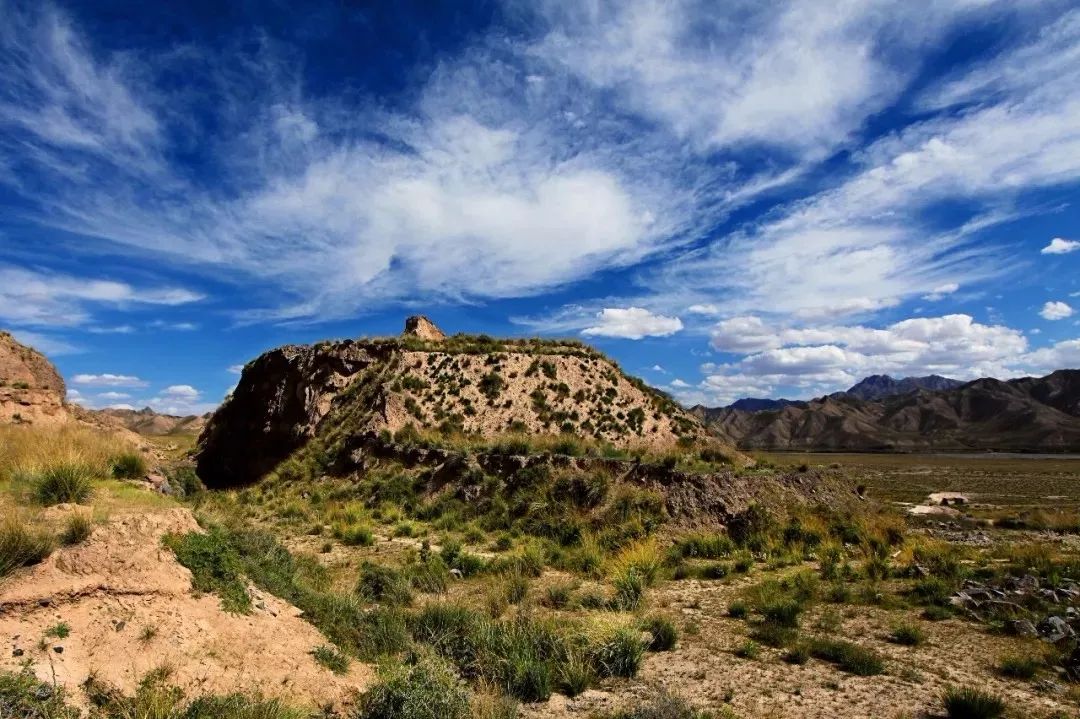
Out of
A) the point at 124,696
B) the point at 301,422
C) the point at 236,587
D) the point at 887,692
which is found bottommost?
the point at 887,692

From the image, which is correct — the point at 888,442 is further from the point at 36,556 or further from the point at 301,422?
the point at 36,556

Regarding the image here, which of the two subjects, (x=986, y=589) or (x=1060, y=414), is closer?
(x=986, y=589)

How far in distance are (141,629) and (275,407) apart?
95.6 feet

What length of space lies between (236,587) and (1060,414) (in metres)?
204

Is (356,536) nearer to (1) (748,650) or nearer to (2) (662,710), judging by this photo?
(1) (748,650)

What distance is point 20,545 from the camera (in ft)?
20.9

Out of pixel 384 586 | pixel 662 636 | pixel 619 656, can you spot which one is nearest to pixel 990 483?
pixel 662 636

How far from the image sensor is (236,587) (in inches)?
311

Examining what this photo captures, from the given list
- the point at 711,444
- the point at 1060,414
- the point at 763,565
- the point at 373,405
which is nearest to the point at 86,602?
the point at 763,565

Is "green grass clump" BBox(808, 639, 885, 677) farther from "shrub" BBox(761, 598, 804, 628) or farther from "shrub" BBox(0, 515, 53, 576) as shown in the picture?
"shrub" BBox(0, 515, 53, 576)

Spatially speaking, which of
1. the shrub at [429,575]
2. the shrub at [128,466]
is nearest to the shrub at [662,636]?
the shrub at [429,575]

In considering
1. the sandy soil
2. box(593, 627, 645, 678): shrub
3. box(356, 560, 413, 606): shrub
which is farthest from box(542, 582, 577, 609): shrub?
box(593, 627, 645, 678): shrub

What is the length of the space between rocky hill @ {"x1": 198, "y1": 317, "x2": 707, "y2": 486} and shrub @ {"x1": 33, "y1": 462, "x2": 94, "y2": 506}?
18.9 metres

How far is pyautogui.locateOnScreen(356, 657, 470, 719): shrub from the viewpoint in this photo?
607 centimetres
